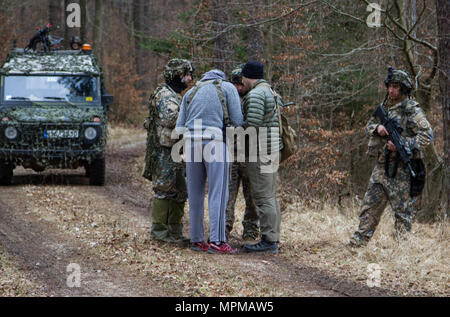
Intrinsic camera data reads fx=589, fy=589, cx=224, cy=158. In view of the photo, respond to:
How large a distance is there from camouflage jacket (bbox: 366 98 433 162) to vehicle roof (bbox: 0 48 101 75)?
682 cm

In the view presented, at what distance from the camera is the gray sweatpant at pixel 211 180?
605 cm

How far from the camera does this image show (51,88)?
11.5 metres

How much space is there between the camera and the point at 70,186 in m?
11.3

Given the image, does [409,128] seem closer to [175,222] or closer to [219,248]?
[219,248]

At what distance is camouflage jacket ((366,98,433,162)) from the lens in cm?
629

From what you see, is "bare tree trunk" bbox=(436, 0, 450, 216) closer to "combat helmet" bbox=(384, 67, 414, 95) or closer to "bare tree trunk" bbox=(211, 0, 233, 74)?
"combat helmet" bbox=(384, 67, 414, 95)

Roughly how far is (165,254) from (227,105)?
169cm

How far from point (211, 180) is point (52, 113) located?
5.76 metres

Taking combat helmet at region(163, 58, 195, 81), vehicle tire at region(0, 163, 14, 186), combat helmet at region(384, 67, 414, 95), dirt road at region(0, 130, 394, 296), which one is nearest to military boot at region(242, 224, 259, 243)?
dirt road at region(0, 130, 394, 296)

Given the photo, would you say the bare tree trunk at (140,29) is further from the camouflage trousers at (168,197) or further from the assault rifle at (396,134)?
the assault rifle at (396,134)

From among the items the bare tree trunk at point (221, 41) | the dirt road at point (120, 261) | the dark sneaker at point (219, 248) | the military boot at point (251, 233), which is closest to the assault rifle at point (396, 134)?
the dirt road at point (120, 261)

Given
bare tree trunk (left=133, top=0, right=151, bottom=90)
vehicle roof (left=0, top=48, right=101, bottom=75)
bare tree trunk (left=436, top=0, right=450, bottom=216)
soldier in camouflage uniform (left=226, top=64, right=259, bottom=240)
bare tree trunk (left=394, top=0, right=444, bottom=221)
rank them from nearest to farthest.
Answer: soldier in camouflage uniform (left=226, top=64, right=259, bottom=240), bare tree trunk (left=436, top=0, right=450, bottom=216), bare tree trunk (left=394, top=0, right=444, bottom=221), vehicle roof (left=0, top=48, right=101, bottom=75), bare tree trunk (left=133, top=0, right=151, bottom=90)

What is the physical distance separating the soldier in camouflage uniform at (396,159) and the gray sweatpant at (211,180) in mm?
1614

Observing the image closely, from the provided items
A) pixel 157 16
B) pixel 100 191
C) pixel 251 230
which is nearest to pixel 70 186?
pixel 100 191
